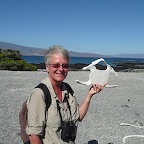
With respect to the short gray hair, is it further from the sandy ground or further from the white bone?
the sandy ground

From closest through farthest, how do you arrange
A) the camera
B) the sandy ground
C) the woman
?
the woman < the camera < the sandy ground

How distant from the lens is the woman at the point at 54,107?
255cm

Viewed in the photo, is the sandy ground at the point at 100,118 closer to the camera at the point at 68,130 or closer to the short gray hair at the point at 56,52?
the camera at the point at 68,130

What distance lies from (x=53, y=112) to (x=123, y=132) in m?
5.13

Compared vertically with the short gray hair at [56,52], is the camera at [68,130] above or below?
below

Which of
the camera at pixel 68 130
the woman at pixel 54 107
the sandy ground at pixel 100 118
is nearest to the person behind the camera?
the woman at pixel 54 107

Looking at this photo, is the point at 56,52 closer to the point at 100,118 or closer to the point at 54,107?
the point at 54,107

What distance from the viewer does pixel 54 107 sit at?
2.62 m

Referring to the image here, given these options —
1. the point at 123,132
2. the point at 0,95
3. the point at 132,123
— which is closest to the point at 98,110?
the point at 132,123

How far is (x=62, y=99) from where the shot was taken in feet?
9.05

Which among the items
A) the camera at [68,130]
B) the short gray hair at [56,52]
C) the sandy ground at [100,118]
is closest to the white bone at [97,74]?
the short gray hair at [56,52]

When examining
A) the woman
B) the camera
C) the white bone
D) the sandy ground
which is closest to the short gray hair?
the woman

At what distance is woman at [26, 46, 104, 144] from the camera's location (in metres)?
2.55

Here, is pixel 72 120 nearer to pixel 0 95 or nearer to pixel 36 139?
pixel 36 139
